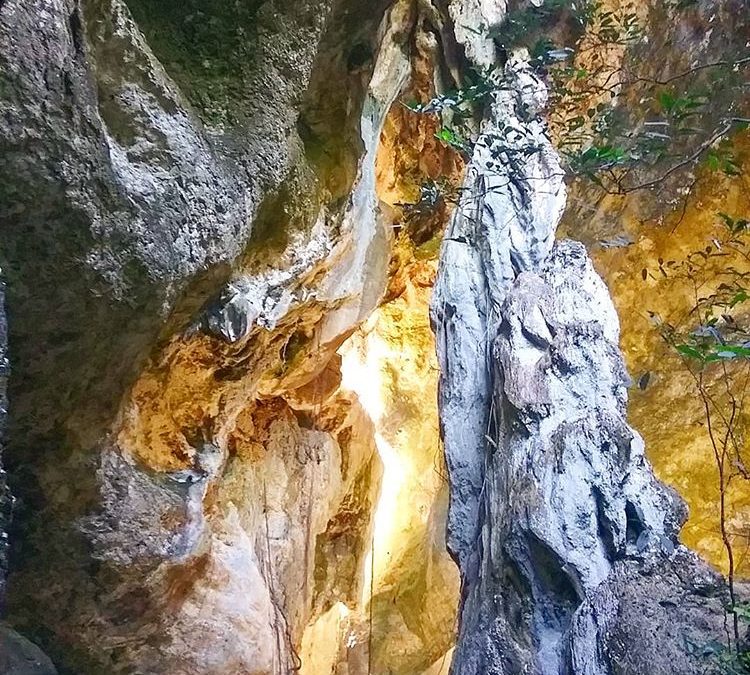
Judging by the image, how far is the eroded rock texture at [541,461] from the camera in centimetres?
368

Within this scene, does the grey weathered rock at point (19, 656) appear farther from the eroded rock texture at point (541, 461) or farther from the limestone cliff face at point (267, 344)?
the eroded rock texture at point (541, 461)

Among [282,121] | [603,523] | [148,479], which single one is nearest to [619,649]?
[603,523]

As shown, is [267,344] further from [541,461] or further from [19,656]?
[19,656]

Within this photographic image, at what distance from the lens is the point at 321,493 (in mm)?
8273

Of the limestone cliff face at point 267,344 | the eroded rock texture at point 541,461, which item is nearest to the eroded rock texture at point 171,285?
the limestone cliff face at point 267,344

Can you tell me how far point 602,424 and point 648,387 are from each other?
13.7 feet

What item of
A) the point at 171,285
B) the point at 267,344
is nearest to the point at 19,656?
the point at 171,285

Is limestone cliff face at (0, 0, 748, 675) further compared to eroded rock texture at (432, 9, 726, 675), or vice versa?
eroded rock texture at (432, 9, 726, 675)

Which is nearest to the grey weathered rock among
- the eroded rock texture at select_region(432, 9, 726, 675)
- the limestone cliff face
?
the limestone cliff face

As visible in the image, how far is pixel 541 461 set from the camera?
4.58m

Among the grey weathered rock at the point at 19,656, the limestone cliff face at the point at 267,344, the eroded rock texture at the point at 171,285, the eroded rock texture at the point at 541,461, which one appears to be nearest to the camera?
the eroded rock texture at the point at 171,285

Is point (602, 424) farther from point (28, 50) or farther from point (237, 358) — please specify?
point (28, 50)

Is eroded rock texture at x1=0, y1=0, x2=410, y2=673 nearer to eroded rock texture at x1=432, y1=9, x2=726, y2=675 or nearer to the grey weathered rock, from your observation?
the grey weathered rock

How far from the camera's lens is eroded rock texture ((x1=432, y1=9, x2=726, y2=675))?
145 inches
